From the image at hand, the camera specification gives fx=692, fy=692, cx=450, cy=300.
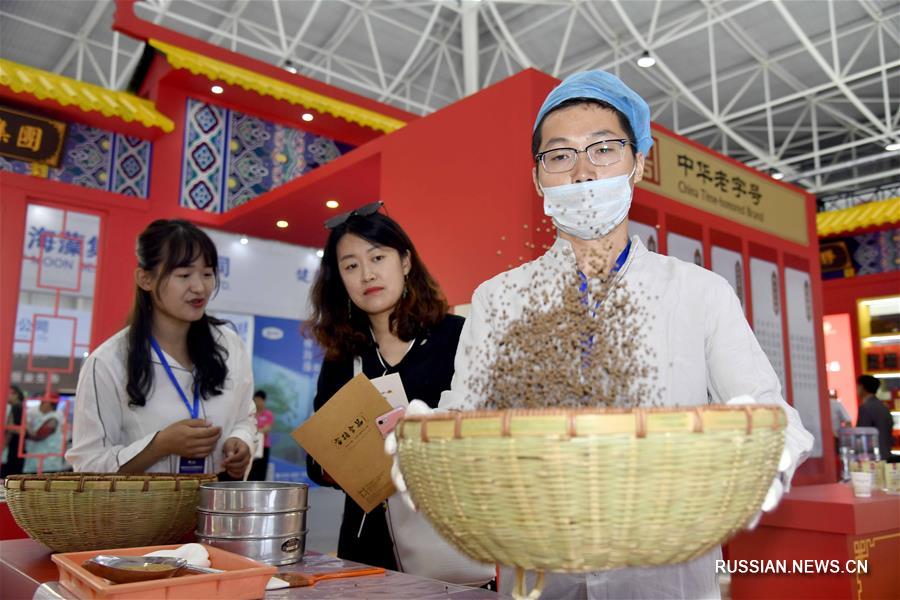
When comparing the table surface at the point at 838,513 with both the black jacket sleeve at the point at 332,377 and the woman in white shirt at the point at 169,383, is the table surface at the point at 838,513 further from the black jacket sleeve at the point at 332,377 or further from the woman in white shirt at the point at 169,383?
the woman in white shirt at the point at 169,383

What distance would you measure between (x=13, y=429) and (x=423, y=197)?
5.30m

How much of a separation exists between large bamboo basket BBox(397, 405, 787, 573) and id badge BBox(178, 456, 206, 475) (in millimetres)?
1315

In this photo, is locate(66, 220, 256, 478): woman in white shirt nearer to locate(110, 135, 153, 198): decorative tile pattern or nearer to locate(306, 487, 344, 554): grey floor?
locate(306, 487, 344, 554): grey floor

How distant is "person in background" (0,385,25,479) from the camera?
6137 millimetres

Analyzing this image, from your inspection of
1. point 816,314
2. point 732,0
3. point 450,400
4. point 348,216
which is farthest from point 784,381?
point 732,0

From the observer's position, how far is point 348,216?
181cm

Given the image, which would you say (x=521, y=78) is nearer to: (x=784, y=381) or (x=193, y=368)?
(x=193, y=368)

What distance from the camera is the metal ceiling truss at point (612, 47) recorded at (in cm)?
919

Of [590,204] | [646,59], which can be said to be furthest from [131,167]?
[646,59]

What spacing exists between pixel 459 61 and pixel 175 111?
267 inches

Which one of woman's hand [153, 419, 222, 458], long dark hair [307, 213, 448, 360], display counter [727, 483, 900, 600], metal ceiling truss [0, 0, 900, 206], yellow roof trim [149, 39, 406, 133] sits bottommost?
display counter [727, 483, 900, 600]

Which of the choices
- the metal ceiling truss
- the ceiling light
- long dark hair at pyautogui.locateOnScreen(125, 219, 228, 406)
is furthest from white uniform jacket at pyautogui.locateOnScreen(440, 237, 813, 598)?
the ceiling light

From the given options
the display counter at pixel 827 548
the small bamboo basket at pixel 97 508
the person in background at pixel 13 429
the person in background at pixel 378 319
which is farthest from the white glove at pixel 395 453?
the person in background at pixel 13 429

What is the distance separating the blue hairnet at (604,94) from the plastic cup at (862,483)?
9.47ft
